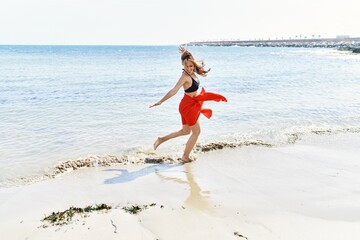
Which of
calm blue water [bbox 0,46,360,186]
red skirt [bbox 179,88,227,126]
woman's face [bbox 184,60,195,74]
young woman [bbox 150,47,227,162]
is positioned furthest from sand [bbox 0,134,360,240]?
woman's face [bbox 184,60,195,74]

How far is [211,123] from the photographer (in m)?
9.66

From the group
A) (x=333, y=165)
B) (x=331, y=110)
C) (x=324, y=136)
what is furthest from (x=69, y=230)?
(x=331, y=110)

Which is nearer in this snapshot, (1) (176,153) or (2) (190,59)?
(2) (190,59)

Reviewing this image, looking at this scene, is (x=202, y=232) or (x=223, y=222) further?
(x=223, y=222)

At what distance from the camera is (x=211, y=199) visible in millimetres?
4602

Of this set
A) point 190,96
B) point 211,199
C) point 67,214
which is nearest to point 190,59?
point 190,96

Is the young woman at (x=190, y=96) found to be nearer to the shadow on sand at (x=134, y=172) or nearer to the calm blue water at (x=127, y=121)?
the shadow on sand at (x=134, y=172)

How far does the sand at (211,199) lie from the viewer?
366cm

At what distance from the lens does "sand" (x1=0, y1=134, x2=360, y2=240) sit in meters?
3.66

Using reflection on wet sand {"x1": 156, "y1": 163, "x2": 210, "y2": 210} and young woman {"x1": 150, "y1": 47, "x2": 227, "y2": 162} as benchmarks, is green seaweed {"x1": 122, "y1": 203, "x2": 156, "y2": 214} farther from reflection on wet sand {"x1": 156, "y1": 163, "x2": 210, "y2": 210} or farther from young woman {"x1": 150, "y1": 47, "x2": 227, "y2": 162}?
young woman {"x1": 150, "y1": 47, "x2": 227, "y2": 162}

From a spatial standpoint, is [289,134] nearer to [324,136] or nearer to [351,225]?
[324,136]

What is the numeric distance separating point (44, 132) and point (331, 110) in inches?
342

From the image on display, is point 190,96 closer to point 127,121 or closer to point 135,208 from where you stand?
point 135,208

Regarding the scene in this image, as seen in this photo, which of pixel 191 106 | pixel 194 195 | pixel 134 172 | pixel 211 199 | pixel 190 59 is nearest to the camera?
pixel 211 199
